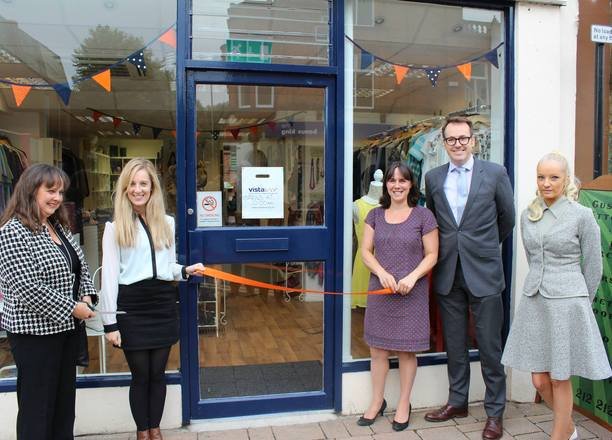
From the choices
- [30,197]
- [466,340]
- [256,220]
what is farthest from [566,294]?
[30,197]

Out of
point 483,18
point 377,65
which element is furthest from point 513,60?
point 377,65

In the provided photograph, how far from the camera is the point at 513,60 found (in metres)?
3.54

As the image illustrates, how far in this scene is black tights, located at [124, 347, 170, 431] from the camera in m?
2.72

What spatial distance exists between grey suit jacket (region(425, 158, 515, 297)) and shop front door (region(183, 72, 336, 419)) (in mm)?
744

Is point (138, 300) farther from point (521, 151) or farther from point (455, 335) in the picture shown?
point (521, 151)

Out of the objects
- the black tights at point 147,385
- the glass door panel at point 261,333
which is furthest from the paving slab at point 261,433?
the black tights at point 147,385

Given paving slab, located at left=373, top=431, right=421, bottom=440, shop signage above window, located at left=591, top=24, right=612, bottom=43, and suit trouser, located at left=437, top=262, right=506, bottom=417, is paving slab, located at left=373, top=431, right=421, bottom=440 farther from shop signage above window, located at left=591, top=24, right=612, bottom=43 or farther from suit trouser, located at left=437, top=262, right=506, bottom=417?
shop signage above window, located at left=591, top=24, right=612, bottom=43

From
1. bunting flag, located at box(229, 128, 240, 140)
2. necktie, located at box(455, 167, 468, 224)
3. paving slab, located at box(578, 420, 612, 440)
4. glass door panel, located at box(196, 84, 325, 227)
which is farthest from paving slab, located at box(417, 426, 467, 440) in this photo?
bunting flag, located at box(229, 128, 240, 140)

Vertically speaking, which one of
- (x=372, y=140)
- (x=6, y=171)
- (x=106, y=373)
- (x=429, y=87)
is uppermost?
(x=429, y=87)

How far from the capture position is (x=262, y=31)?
3.29 metres

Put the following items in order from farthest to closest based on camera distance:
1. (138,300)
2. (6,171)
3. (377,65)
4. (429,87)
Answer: (429,87)
(377,65)
(6,171)
(138,300)

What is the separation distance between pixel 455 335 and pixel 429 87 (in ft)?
6.32

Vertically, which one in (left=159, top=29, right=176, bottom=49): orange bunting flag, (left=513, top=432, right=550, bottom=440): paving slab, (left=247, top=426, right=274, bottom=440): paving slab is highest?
(left=159, top=29, right=176, bottom=49): orange bunting flag

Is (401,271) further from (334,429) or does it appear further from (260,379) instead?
(260,379)
